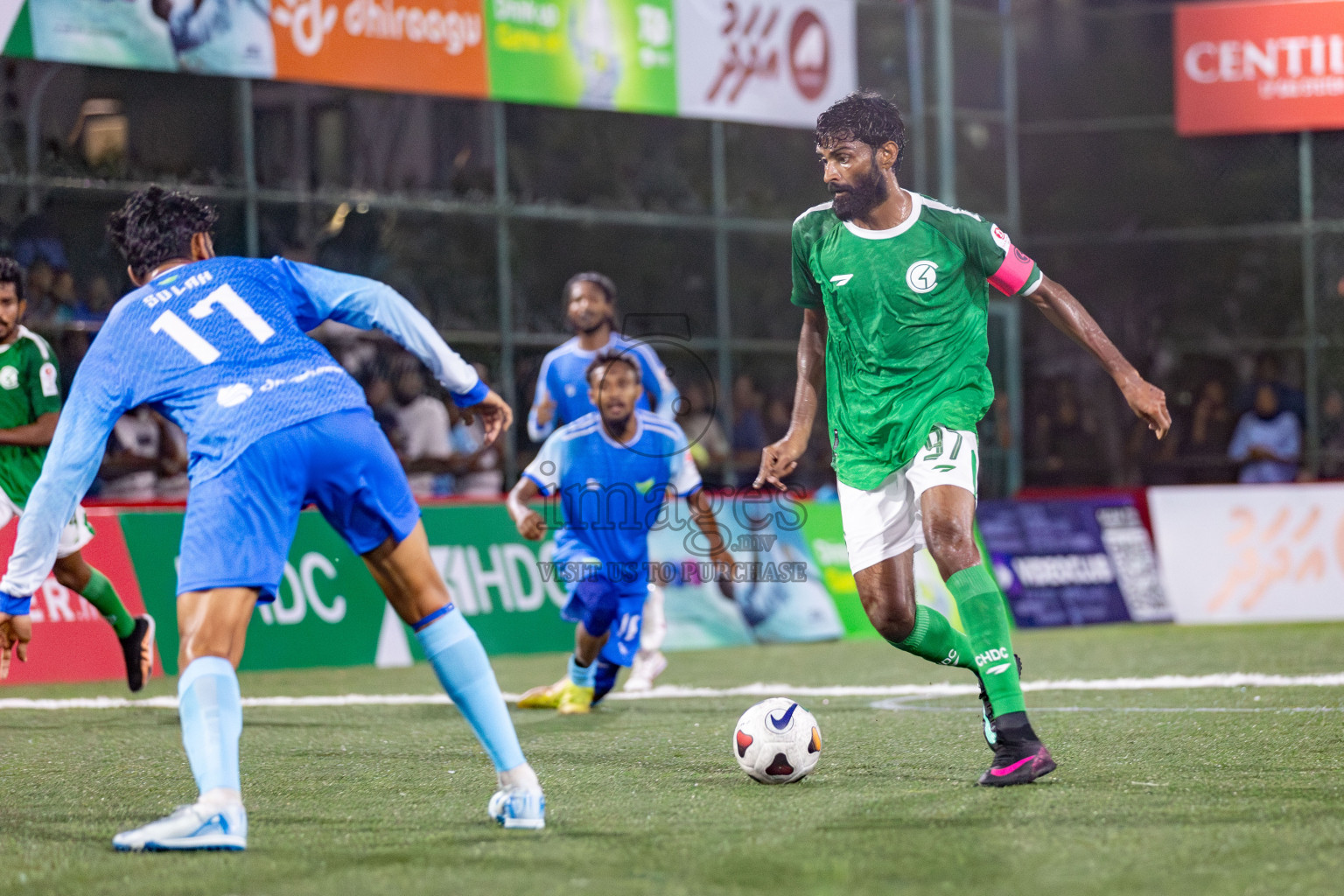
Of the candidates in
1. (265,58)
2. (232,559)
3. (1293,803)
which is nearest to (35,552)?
(232,559)

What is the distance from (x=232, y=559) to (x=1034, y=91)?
20.9 metres

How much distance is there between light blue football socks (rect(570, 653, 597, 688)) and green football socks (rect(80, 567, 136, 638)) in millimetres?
2260

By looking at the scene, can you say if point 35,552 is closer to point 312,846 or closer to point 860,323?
point 312,846

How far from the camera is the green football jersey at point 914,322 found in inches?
236

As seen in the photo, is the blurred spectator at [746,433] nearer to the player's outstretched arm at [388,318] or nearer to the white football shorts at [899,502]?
the white football shorts at [899,502]

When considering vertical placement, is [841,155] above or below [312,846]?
above

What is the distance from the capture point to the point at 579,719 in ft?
27.9

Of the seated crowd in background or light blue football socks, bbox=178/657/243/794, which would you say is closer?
light blue football socks, bbox=178/657/243/794

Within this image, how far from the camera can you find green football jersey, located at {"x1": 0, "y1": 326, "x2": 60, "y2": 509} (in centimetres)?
962

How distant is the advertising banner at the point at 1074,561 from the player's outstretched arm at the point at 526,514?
7.16 m

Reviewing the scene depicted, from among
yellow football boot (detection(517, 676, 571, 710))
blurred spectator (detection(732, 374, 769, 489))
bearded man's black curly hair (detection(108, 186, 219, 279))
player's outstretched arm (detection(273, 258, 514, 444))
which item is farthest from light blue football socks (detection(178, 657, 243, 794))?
blurred spectator (detection(732, 374, 769, 489))

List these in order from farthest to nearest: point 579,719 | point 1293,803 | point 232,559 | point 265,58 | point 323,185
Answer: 1. point 323,185
2. point 265,58
3. point 579,719
4. point 1293,803
5. point 232,559

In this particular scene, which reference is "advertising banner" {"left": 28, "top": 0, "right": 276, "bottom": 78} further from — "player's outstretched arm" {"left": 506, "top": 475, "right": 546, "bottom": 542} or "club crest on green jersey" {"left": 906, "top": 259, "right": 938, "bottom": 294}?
"club crest on green jersey" {"left": 906, "top": 259, "right": 938, "bottom": 294}

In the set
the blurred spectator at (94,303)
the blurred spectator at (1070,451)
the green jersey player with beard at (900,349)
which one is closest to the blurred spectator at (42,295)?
the blurred spectator at (94,303)
